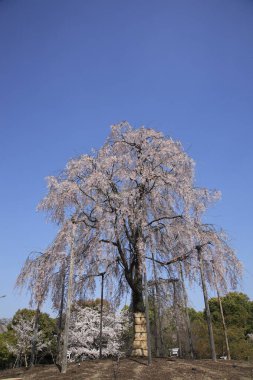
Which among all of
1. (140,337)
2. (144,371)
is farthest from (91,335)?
(144,371)

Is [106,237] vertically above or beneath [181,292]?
above

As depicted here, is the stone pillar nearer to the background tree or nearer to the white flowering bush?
the background tree

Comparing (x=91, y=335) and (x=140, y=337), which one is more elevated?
(x=91, y=335)

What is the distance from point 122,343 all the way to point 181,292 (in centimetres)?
1962

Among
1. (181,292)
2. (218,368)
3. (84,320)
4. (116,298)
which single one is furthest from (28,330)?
(218,368)

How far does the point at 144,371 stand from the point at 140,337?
405 centimetres

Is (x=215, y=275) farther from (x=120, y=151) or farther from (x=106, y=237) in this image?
(x=120, y=151)

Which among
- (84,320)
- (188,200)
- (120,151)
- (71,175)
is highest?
(120,151)

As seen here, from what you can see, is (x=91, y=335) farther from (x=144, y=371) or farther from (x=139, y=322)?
(x=144, y=371)

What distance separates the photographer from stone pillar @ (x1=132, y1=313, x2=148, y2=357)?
1566 centimetres

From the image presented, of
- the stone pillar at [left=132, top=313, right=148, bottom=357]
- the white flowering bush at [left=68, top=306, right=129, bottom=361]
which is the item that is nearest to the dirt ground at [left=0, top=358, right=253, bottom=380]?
the stone pillar at [left=132, top=313, right=148, bottom=357]

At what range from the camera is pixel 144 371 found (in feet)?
39.3

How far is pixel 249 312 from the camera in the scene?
56.0 meters

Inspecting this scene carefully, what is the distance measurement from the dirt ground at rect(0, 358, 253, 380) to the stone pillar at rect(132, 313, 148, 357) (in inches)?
68.6
